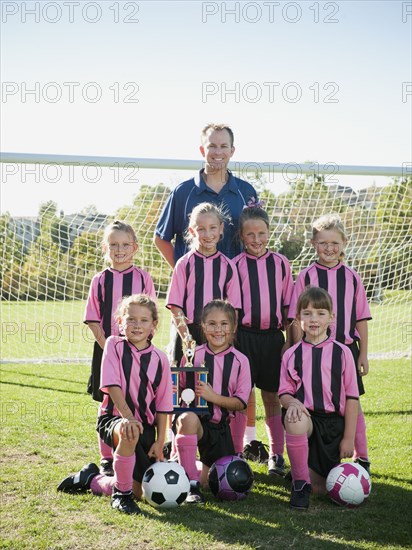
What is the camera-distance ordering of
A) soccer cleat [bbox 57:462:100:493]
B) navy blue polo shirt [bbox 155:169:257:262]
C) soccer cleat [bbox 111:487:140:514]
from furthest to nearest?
navy blue polo shirt [bbox 155:169:257:262] < soccer cleat [bbox 57:462:100:493] < soccer cleat [bbox 111:487:140:514]

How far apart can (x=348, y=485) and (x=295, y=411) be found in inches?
18.4

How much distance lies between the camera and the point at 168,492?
3.41 m

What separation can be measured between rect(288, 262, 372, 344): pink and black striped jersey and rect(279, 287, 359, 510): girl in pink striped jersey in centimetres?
31

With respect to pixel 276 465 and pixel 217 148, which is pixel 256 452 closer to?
pixel 276 465

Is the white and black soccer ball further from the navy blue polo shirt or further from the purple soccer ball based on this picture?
the navy blue polo shirt

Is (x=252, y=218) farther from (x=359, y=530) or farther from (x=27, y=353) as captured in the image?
(x=27, y=353)

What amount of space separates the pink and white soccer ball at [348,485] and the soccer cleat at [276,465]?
61 cm

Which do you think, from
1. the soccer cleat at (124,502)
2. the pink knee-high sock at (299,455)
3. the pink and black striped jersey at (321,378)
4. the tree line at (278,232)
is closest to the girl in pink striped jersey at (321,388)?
the pink and black striped jersey at (321,378)

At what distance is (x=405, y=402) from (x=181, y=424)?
350cm

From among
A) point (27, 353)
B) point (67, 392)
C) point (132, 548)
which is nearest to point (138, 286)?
point (132, 548)

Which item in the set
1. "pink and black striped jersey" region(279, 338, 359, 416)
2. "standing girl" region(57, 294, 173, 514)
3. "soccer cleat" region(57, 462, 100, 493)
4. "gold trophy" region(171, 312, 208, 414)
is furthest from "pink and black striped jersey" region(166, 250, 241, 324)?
"soccer cleat" region(57, 462, 100, 493)

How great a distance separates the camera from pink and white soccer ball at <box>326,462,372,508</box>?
11.5 ft

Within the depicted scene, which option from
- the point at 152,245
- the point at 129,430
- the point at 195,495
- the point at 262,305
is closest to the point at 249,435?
the point at 262,305

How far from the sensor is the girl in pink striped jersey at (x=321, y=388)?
12.3ft
